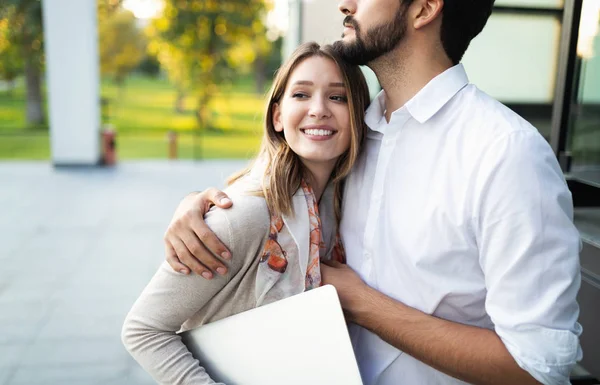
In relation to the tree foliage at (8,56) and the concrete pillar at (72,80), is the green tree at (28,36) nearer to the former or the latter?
the tree foliage at (8,56)

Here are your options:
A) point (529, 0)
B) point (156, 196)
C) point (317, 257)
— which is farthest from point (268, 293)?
point (156, 196)

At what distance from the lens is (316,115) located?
145 centimetres

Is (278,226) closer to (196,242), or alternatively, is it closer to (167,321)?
(196,242)

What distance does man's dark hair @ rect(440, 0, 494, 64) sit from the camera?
1404mm

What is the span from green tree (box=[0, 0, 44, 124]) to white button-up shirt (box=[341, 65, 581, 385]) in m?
13.6

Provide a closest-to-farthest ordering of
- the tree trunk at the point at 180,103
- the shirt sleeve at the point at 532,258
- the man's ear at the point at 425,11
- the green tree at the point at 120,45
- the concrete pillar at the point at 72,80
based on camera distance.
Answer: the shirt sleeve at the point at 532,258 → the man's ear at the point at 425,11 → the concrete pillar at the point at 72,80 → the tree trunk at the point at 180,103 → the green tree at the point at 120,45

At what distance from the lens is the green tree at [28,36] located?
12766 millimetres

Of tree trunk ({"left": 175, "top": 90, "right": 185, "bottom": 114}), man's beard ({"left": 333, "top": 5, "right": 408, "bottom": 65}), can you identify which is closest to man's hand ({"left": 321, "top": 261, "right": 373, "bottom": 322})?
man's beard ({"left": 333, "top": 5, "right": 408, "bottom": 65})

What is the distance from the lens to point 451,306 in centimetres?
128

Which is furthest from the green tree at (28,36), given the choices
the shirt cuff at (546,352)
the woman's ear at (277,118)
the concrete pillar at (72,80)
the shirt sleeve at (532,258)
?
the shirt cuff at (546,352)

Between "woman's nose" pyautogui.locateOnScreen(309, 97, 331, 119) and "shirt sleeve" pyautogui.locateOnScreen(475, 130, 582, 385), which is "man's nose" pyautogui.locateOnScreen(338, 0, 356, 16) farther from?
"shirt sleeve" pyautogui.locateOnScreen(475, 130, 582, 385)

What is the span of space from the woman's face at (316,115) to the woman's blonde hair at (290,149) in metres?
0.02

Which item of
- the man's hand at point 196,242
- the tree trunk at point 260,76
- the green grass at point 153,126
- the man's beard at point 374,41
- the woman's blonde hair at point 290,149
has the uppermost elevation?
the man's beard at point 374,41

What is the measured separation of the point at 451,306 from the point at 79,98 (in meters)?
8.64
